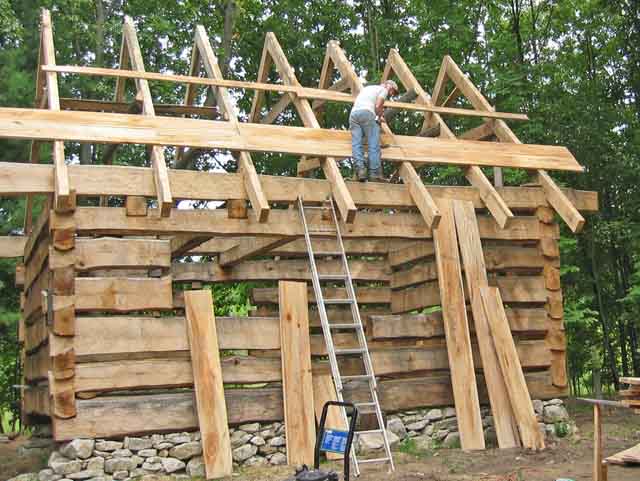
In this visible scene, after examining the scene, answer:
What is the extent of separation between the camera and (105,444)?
7824 millimetres

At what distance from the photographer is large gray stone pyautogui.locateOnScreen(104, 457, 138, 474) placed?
7766 mm

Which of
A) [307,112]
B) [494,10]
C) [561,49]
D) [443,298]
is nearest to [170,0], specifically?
[494,10]

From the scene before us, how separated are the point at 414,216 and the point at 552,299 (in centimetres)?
222

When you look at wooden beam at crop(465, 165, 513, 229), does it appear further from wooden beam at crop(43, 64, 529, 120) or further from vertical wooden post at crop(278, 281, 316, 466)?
vertical wooden post at crop(278, 281, 316, 466)

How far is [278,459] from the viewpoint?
8.54 metres

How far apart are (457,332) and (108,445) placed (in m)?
4.26

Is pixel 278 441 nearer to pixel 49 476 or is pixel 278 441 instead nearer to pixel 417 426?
pixel 417 426

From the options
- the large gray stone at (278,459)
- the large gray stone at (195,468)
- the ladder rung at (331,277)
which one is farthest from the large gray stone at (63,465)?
the ladder rung at (331,277)

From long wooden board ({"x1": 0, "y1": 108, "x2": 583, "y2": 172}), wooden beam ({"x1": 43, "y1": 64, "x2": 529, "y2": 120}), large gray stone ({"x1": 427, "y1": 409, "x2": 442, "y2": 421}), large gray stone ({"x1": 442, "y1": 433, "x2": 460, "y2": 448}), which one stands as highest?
wooden beam ({"x1": 43, "y1": 64, "x2": 529, "y2": 120})

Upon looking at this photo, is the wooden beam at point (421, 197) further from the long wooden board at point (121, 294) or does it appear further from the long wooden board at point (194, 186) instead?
the long wooden board at point (121, 294)

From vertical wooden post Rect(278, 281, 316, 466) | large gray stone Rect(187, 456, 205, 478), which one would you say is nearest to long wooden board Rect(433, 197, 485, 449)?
vertical wooden post Rect(278, 281, 316, 466)

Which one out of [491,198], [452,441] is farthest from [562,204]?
[452,441]

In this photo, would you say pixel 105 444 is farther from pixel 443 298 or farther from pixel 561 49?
pixel 561 49

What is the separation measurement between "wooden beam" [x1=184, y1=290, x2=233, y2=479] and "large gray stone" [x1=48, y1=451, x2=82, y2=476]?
1.22 metres
